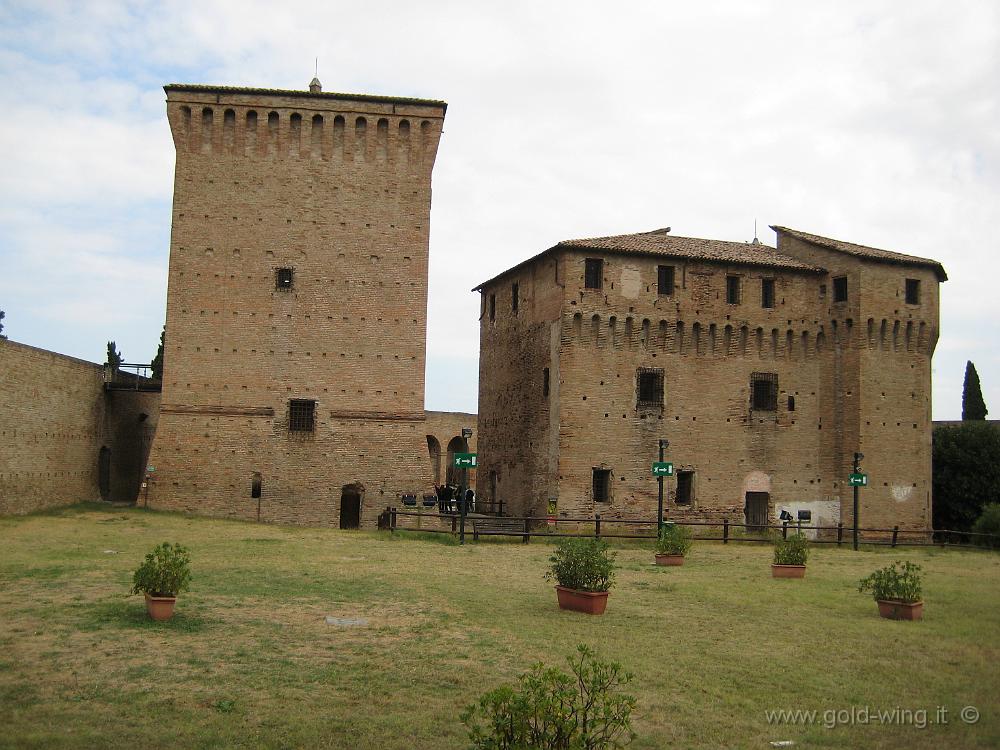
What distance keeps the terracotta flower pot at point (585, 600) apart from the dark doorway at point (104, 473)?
2043cm

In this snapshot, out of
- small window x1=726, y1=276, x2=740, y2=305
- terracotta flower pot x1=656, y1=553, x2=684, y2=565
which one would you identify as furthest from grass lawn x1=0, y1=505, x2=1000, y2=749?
small window x1=726, y1=276, x2=740, y2=305

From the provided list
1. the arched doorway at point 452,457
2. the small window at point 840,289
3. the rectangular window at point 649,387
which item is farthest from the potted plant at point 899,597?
the arched doorway at point 452,457

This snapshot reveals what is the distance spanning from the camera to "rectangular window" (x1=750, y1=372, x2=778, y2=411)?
31.1 m

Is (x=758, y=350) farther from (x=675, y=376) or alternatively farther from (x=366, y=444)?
(x=366, y=444)

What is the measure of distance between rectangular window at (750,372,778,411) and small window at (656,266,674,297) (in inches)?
174

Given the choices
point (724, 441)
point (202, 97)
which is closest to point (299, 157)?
point (202, 97)

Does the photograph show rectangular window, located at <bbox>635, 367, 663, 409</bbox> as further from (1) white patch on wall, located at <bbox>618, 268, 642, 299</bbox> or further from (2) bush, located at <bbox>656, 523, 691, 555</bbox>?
(2) bush, located at <bbox>656, 523, 691, 555</bbox>

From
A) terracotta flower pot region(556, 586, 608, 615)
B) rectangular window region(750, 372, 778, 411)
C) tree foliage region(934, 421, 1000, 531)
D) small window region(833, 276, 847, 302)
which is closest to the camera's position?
terracotta flower pot region(556, 586, 608, 615)

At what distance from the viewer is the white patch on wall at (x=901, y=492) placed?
30922 mm

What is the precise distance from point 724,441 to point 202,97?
2045cm

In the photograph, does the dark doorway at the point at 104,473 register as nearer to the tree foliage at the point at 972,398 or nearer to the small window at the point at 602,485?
the small window at the point at 602,485

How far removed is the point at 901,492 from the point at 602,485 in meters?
11.2

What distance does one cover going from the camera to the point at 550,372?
29.7 meters

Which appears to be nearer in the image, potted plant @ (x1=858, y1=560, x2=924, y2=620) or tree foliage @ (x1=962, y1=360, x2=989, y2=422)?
potted plant @ (x1=858, y1=560, x2=924, y2=620)
